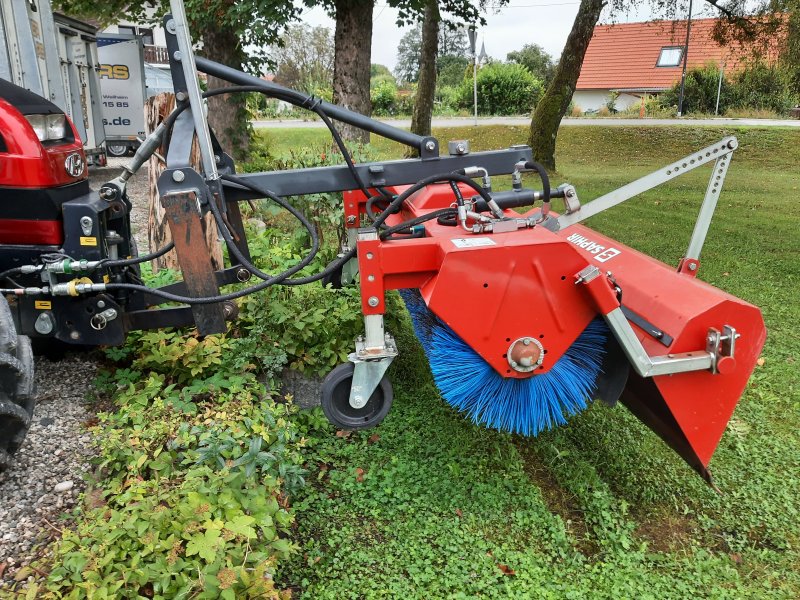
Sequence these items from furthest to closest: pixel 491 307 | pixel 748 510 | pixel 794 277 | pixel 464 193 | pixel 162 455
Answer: pixel 794 277 < pixel 464 193 < pixel 748 510 < pixel 162 455 < pixel 491 307

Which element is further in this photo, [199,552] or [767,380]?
[767,380]

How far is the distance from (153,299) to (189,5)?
230 inches

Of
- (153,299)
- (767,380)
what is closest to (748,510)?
(767,380)

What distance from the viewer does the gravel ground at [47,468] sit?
233 centimetres

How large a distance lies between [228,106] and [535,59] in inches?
1493

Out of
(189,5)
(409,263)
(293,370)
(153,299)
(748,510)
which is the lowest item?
(748,510)

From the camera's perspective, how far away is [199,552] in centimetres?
204

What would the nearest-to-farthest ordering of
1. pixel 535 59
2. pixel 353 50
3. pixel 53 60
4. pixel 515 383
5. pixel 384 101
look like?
1. pixel 515 383
2. pixel 53 60
3. pixel 353 50
4. pixel 384 101
5. pixel 535 59

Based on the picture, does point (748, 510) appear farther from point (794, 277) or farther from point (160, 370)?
point (794, 277)

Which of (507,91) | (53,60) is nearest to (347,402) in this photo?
(53,60)

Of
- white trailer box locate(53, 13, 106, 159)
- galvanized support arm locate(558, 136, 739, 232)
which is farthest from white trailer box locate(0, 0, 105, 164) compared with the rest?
galvanized support arm locate(558, 136, 739, 232)

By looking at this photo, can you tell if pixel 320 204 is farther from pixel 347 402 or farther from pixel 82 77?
pixel 82 77

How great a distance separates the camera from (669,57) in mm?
32594

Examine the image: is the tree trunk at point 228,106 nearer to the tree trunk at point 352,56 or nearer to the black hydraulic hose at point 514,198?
the tree trunk at point 352,56
